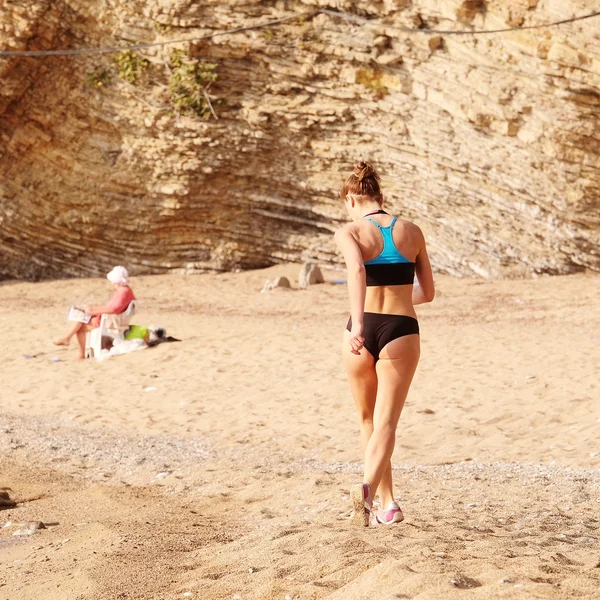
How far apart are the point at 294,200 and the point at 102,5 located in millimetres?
5331

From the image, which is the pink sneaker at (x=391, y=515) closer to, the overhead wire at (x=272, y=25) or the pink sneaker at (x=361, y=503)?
the pink sneaker at (x=361, y=503)

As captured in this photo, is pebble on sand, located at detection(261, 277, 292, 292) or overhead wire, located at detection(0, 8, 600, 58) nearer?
overhead wire, located at detection(0, 8, 600, 58)

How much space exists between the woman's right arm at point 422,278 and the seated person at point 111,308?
7387 mm

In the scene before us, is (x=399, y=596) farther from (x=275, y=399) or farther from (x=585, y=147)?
(x=585, y=147)

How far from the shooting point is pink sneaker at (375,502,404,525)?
4.70 metres

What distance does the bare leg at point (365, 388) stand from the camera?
4613 mm

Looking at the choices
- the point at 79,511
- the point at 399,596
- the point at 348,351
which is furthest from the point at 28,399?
the point at 399,596

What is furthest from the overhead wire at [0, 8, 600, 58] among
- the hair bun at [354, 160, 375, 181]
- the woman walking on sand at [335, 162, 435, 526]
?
the woman walking on sand at [335, 162, 435, 526]

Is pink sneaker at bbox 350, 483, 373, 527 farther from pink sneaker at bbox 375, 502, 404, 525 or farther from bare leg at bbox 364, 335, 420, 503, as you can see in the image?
pink sneaker at bbox 375, 502, 404, 525

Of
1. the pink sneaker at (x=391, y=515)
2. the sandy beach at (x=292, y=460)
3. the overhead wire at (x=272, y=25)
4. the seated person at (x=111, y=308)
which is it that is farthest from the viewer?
the overhead wire at (x=272, y=25)

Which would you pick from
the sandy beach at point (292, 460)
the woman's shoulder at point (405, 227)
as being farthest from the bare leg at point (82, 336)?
the woman's shoulder at point (405, 227)

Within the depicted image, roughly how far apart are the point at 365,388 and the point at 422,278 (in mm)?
632

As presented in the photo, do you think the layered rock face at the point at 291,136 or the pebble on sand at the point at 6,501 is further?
the layered rock face at the point at 291,136

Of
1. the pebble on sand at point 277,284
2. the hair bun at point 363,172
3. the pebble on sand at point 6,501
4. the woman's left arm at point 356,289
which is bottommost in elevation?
the pebble on sand at point 277,284
